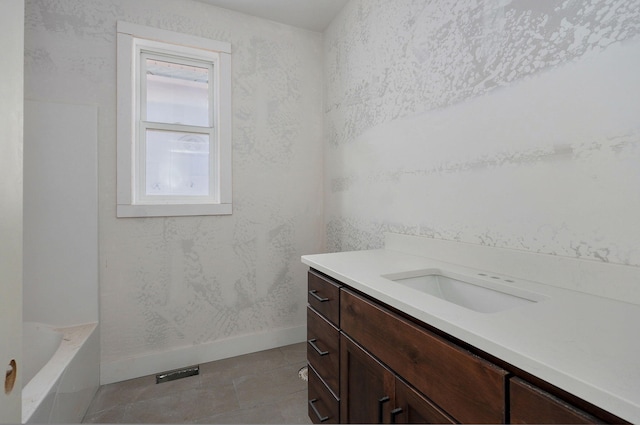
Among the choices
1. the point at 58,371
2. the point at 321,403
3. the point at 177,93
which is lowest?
the point at 321,403

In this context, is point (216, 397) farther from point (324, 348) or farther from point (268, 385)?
point (324, 348)

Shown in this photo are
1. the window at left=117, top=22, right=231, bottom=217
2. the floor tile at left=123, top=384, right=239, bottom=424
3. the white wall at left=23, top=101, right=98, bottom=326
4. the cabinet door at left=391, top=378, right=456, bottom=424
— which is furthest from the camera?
the window at left=117, top=22, right=231, bottom=217

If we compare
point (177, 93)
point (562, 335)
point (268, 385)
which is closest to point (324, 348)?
point (268, 385)

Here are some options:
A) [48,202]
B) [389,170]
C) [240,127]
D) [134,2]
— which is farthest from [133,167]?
[389,170]

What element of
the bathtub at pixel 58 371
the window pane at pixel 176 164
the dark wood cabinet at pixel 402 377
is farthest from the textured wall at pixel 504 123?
the bathtub at pixel 58 371

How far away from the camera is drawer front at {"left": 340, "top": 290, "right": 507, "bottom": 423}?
63 centimetres

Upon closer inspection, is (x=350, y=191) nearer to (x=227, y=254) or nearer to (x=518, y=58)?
(x=227, y=254)

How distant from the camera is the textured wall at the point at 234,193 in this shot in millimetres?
1936

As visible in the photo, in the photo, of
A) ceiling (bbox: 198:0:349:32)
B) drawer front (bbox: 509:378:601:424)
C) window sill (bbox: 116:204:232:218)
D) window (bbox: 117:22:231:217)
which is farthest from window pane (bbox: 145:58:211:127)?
drawer front (bbox: 509:378:601:424)

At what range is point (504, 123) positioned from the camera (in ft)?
3.90

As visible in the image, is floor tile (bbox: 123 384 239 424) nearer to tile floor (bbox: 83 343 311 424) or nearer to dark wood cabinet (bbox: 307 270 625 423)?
tile floor (bbox: 83 343 311 424)

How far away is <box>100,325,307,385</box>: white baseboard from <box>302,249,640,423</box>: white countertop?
1690mm

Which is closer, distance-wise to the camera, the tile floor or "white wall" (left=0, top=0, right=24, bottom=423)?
"white wall" (left=0, top=0, right=24, bottom=423)

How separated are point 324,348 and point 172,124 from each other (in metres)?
1.94
